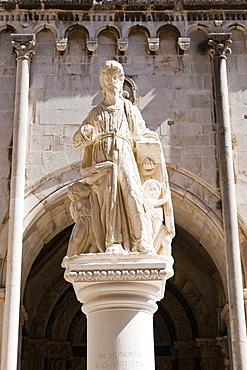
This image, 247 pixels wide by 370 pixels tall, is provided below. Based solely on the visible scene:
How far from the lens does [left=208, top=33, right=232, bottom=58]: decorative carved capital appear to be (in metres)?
11.5

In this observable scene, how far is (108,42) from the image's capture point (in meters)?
11.7

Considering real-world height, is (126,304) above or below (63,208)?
below

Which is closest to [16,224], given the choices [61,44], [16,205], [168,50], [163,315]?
[16,205]

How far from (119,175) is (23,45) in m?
6.15

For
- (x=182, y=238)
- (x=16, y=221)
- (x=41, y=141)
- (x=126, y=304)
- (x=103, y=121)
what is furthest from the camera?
(x=182, y=238)

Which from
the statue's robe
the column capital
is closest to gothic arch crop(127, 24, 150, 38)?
the column capital

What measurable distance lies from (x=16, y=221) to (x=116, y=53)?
136 inches

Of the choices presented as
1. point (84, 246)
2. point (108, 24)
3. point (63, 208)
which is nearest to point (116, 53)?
point (108, 24)

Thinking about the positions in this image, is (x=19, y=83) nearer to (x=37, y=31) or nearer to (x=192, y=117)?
(x=37, y=31)

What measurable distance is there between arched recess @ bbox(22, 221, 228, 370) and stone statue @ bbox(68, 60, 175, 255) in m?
8.60

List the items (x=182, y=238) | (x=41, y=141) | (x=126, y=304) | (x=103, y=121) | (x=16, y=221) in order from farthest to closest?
(x=182, y=238) → (x=41, y=141) → (x=16, y=221) → (x=103, y=121) → (x=126, y=304)

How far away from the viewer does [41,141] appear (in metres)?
11.1

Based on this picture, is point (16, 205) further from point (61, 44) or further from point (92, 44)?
point (92, 44)

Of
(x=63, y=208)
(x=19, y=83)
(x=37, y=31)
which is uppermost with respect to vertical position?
(x=37, y=31)
